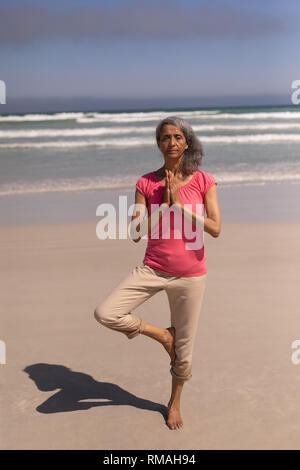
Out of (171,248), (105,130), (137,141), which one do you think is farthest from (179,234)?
(105,130)

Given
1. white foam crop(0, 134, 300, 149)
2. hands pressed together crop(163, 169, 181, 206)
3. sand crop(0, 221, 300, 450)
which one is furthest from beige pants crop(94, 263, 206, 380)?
white foam crop(0, 134, 300, 149)

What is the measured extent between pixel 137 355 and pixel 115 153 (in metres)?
15.2

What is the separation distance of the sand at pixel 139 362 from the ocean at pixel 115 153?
6.05 metres

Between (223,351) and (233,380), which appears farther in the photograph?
(223,351)

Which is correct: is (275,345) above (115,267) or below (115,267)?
below

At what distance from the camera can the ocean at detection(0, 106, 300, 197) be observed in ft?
42.5

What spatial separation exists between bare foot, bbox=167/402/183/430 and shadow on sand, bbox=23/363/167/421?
0.12m

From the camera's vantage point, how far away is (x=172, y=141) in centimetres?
298

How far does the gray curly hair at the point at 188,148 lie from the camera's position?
3.00 metres

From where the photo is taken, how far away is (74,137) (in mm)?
24812

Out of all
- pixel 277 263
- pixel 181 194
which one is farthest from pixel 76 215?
pixel 181 194

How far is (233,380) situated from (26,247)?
4316 millimetres

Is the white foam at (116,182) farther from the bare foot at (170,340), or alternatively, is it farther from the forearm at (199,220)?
the forearm at (199,220)
